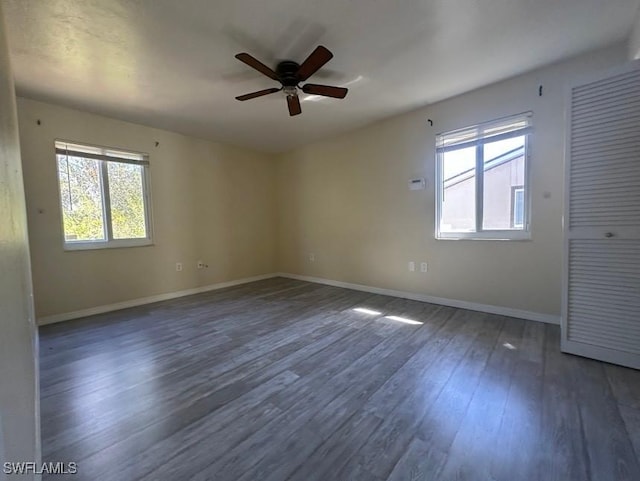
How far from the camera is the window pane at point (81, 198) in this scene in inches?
131

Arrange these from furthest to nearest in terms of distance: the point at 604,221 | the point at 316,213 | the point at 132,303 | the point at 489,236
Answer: the point at 316,213 < the point at 132,303 < the point at 489,236 < the point at 604,221

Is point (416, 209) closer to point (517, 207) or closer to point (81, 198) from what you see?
point (517, 207)

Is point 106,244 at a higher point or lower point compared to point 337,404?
higher

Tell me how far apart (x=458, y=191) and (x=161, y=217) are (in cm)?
417

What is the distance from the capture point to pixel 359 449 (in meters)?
1.33

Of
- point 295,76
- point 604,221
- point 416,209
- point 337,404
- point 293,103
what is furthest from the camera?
point 416,209

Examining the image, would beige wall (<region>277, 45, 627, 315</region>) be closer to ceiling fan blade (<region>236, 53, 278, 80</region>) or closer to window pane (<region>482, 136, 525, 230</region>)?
window pane (<region>482, 136, 525, 230</region>)

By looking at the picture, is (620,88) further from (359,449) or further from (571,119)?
(359,449)

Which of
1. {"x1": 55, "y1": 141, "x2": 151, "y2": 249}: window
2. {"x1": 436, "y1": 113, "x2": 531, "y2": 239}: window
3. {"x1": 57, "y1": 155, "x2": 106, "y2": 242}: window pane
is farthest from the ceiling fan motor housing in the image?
{"x1": 57, "y1": 155, "x2": 106, "y2": 242}: window pane

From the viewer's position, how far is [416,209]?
371 centimetres

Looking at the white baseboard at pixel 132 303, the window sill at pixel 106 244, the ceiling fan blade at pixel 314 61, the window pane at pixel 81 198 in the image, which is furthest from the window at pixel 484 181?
the window pane at pixel 81 198

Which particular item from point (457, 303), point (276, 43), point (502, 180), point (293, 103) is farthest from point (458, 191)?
point (276, 43)

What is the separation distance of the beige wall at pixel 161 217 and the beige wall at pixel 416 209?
80 centimetres

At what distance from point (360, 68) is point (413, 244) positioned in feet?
7.38
